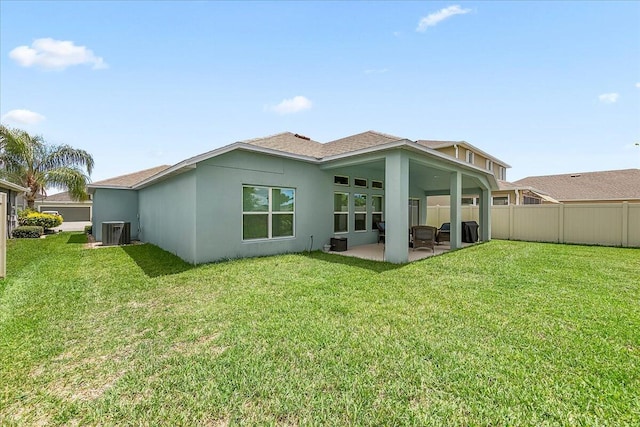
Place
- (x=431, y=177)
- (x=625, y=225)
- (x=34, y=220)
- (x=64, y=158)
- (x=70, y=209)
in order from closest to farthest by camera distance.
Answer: (x=625, y=225)
(x=431, y=177)
(x=34, y=220)
(x=64, y=158)
(x=70, y=209)

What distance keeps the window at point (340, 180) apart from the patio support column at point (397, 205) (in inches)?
127

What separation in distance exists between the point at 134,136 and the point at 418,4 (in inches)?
567

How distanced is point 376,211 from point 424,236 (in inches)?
120

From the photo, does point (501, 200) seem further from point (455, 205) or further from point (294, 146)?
point (294, 146)

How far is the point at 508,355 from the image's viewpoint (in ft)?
9.84

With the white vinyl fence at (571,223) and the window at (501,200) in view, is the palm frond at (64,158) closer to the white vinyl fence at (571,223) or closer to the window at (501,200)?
the white vinyl fence at (571,223)

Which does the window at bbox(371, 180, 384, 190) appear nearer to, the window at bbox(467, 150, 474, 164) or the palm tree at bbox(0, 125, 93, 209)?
the window at bbox(467, 150, 474, 164)

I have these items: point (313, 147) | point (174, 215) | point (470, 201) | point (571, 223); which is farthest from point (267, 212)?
point (470, 201)

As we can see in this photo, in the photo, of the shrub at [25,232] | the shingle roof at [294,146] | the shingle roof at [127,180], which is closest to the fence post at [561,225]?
the shingle roof at [294,146]

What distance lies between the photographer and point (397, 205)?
7750mm

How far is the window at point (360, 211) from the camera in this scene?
11.8m

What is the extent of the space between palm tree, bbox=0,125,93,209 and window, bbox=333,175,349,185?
1754 cm

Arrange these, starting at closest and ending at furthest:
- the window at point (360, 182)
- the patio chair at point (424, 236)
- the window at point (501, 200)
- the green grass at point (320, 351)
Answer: the green grass at point (320, 351)
the patio chair at point (424, 236)
the window at point (360, 182)
the window at point (501, 200)

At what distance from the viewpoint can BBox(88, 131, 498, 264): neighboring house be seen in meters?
7.75
